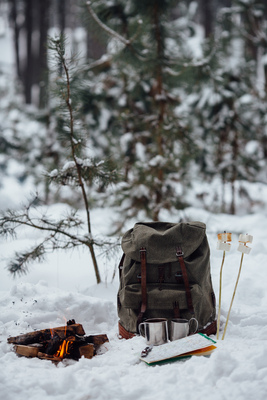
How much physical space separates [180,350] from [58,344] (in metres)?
0.84

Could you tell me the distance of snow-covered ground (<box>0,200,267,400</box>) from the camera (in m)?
1.89

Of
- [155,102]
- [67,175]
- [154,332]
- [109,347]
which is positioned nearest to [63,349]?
[109,347]

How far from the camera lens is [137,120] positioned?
254 inches

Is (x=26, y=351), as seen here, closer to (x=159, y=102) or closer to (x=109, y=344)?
(x=109, y=344)

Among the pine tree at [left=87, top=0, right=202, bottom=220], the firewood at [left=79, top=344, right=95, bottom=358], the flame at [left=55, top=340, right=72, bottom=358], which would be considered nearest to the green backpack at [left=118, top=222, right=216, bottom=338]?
the firewood at [left=79, top=344, right=95, bottom=358]

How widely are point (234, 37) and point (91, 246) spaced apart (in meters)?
7.84

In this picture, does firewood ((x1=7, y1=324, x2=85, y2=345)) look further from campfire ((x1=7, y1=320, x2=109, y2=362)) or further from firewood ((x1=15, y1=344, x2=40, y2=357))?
firewood ((x1=15, y1=344, x2=40, y2=357))

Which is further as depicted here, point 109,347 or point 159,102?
point 159,102

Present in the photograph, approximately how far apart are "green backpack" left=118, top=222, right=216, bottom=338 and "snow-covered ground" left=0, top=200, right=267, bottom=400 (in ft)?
0.67

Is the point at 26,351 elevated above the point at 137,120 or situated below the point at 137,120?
below

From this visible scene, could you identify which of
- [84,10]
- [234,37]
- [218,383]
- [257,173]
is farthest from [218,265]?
[234,37]

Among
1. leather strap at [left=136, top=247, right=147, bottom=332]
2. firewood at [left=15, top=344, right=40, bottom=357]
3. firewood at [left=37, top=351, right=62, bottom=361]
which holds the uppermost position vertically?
leather strap at [left=136, top=247, right=147, bottom=332]

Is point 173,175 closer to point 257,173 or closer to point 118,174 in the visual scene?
point 118,174

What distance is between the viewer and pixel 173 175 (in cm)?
640
